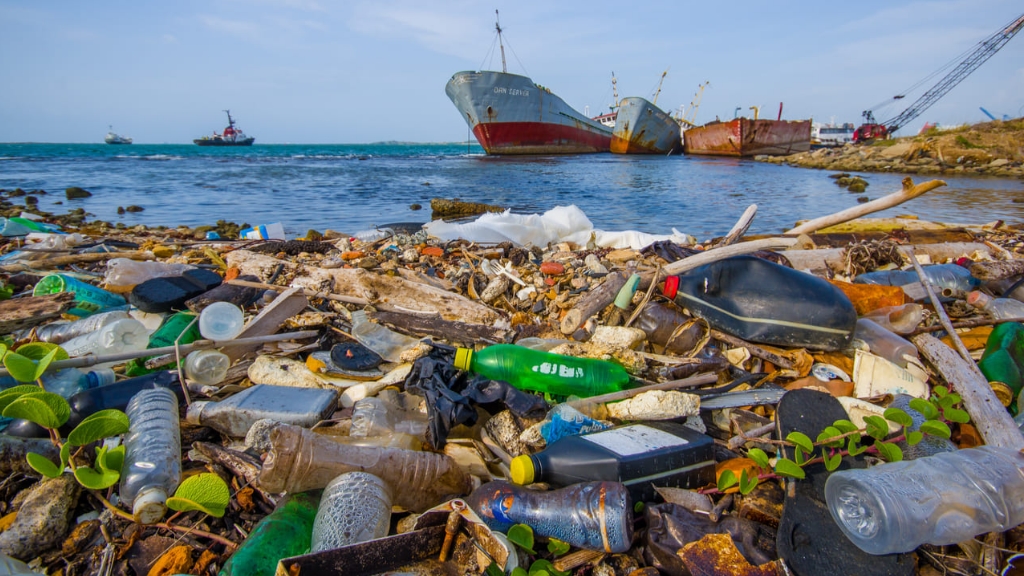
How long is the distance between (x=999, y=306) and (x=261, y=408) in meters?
3.71

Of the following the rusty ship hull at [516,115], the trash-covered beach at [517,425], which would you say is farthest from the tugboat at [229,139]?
the trash-covered beach at [517,425]

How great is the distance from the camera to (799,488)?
1302 millimetres

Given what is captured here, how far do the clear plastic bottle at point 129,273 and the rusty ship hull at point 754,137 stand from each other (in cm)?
3167

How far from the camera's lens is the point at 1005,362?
76.6 inches

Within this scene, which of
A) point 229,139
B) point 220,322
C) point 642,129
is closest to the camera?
point 220,322

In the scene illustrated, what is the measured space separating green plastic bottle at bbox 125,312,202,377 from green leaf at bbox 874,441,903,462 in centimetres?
264

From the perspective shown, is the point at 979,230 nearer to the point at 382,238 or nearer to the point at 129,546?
the point at 382,238

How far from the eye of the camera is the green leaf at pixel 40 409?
1207 millimetres

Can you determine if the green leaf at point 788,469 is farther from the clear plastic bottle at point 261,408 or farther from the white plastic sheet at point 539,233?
the white plastic sheet at point 539,233

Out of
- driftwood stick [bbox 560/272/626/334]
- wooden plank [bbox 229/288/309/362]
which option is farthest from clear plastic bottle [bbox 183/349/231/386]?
driftwood stick [bbox 560/272/626/334]

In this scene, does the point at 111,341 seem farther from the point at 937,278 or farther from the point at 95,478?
the point at 937,278

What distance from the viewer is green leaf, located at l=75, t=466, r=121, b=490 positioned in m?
1.22

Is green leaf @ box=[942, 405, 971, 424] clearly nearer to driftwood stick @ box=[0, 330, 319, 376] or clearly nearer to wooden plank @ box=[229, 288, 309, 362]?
driftwood stick @ box=[0, 330, 319, 376]

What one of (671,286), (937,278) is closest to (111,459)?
(671,286)
